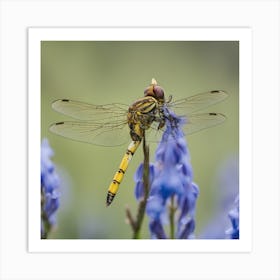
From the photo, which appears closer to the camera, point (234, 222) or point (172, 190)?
point (172, 190)

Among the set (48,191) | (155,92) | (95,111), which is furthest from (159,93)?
(48,191)
